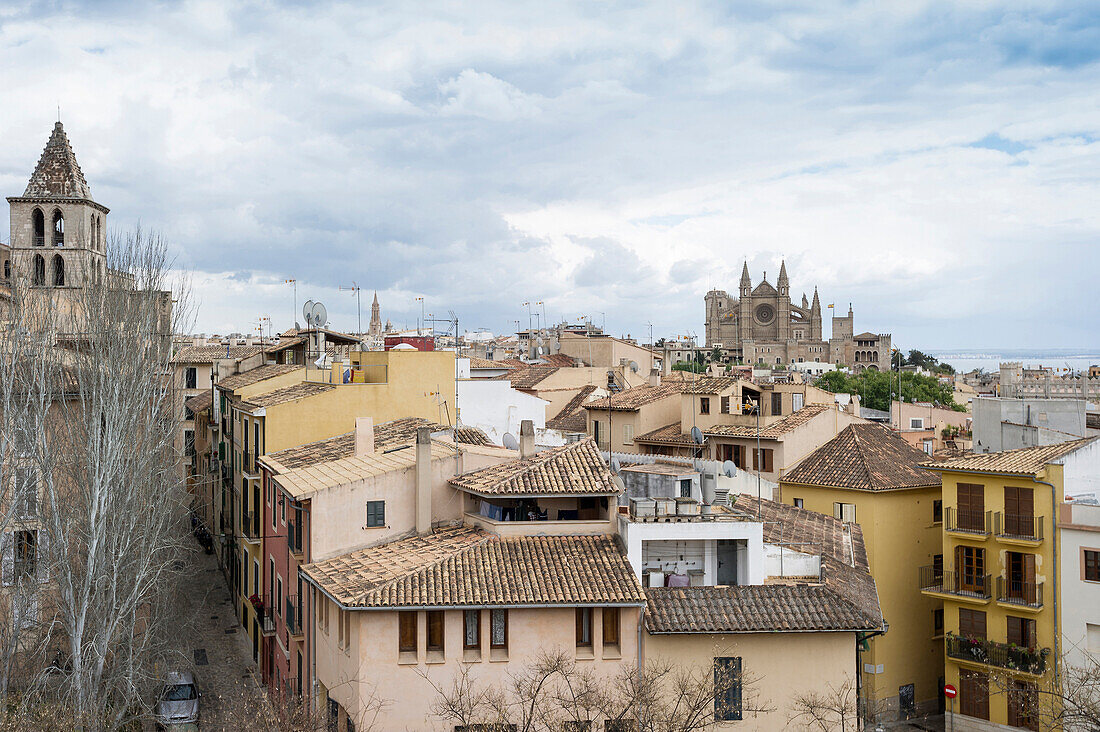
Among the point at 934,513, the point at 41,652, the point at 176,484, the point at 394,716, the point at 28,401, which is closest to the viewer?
the point at 394,716

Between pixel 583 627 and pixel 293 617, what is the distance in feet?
26.6

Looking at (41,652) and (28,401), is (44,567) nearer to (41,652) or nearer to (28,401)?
(41,652)

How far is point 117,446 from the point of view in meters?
25.2

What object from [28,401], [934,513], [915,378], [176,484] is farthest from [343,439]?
[915,378]

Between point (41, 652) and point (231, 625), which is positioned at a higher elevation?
point (41, 652)

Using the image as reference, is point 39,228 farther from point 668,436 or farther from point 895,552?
point 895,552

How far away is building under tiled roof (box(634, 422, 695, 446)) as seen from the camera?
1677 inches

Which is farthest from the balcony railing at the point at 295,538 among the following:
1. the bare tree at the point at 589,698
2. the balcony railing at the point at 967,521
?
the balcony railing at the point at 967,521

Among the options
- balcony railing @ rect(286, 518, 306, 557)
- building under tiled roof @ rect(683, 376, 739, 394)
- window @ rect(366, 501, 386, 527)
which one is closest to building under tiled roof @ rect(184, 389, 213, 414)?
building under tiled roof @ rect(683, 376, 739, 394)

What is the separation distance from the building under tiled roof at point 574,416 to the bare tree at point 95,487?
77.9 ft

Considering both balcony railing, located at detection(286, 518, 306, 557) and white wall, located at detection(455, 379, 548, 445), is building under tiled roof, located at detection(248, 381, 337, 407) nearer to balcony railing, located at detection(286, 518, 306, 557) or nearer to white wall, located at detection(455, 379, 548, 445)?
white wall, located at detection(455, 379, 548, 445)

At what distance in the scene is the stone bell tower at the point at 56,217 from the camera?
60406 millimetres

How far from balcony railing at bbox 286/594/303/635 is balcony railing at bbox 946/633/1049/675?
20.5 metres

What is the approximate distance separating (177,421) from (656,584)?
15.2 meters
